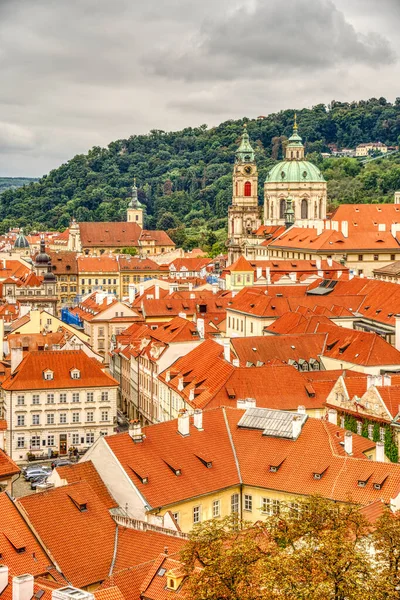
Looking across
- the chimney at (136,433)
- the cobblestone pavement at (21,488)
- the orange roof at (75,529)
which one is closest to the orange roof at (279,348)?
the cobblestone pavement at (21,488)

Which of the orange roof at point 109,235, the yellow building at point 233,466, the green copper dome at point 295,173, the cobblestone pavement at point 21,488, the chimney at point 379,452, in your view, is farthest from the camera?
the orange roof at point 109,235

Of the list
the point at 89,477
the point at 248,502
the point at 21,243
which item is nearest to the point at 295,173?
the point at 21,243

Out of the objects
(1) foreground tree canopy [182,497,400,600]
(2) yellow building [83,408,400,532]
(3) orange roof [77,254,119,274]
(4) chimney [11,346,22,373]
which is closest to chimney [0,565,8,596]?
(1) foreground tree canopy [182,497,400,600]

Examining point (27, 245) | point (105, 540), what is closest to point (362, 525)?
point (105, 540)

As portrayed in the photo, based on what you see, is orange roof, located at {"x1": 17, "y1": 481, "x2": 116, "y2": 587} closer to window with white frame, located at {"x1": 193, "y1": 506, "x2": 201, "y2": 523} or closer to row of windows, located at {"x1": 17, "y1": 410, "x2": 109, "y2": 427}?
window with white frame, located at {"x1": 193, "y1": 506, "x2": 201, "y2": 523}

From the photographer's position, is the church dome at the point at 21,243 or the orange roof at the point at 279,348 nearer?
the orange roof at the point at 279,348

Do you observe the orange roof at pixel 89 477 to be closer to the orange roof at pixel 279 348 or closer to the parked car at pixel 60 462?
the parked car at pixel 60 462
